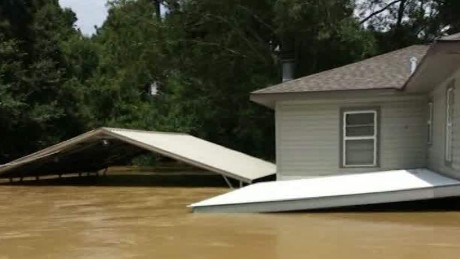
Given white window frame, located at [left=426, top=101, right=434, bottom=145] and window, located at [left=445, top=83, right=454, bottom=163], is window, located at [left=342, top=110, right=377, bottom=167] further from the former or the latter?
window, located at [left=445, top=83, right=454, bottom=163]

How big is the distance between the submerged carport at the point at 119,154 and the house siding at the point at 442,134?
14.2 ft

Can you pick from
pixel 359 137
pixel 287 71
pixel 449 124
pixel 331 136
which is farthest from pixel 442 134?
pixel 287 71

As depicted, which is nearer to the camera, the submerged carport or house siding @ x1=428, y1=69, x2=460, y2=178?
house siding @ x1=428, y1=69, x2=460, y2=178

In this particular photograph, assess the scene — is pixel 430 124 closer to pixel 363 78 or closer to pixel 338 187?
pixel 363 78

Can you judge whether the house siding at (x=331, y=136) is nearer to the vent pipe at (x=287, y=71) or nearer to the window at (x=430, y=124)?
the window at (x=430, y=124)

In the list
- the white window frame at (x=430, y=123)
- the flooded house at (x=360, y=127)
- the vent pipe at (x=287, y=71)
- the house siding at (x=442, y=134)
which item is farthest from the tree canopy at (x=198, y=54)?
the house siding at (x=442, y=134)

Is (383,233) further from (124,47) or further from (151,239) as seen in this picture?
(124,47)

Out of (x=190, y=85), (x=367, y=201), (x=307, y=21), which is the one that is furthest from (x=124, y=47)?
(x=367, y=201)

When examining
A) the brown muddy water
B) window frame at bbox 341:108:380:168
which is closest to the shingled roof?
window frame at bbox 341:108:380:168

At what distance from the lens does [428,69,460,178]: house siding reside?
11.1 m

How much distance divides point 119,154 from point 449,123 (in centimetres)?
1285

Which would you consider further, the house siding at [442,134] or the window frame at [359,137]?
the window frame at [359,137]

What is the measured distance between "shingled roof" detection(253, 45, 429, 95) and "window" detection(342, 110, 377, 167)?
2.18ft

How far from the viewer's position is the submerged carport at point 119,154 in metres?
15.7
